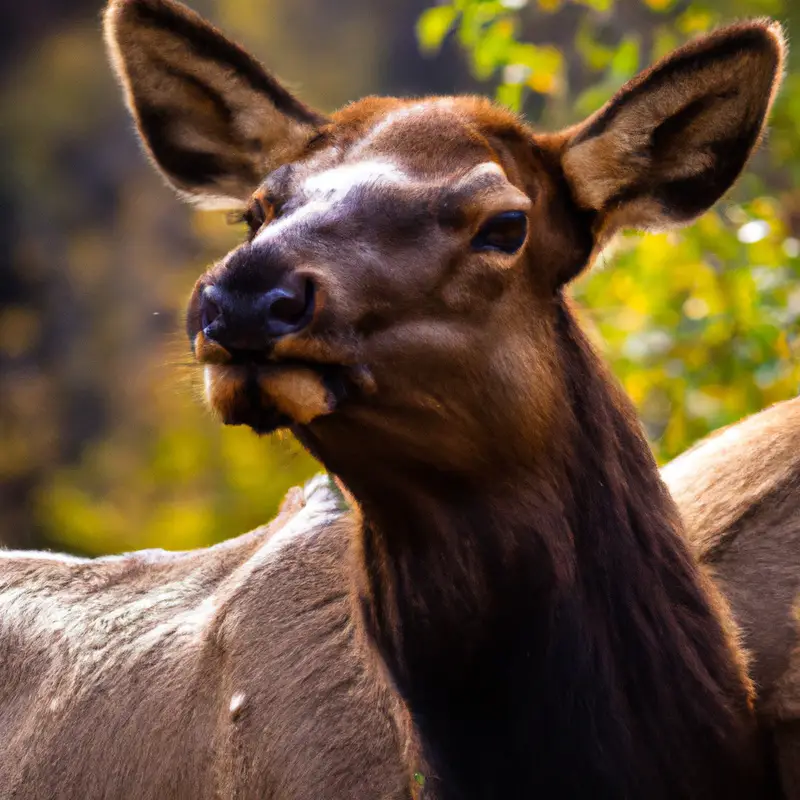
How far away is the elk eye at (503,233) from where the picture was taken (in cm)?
437

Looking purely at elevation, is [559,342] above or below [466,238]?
below

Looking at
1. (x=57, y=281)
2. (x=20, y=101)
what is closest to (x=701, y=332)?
(x=57, y=281)

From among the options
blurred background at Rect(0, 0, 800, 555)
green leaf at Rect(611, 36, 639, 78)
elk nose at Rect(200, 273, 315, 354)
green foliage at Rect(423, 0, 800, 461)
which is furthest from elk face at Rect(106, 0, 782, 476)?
green leaf at Rect(611, 36, 639, 78)

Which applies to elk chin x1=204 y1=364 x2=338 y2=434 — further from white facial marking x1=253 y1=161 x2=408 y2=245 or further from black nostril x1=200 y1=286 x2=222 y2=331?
white facial marking x1=253 y1=161 x2=408 y2=245

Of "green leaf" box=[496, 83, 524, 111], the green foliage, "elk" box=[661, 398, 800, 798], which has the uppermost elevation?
"green leaf" box=[496, 83, 524, 111]

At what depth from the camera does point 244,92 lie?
5191 millimetres

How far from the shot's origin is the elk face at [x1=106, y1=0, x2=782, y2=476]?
3.92m

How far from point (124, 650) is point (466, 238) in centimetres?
241

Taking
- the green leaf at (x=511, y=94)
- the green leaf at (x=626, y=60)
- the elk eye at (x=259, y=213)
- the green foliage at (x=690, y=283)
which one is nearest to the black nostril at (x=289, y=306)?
the elk eye at (x=259, y=213)

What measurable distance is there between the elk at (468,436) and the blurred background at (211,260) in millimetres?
508

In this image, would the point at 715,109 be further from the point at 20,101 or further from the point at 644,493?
the point at 20,101

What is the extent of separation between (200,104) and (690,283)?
434 centimetres

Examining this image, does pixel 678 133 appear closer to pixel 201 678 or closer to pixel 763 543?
pixel 763 543

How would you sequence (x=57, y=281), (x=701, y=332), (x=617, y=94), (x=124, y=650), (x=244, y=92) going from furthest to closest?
(x=57, y=281) → (x=701, y=332) → (x=124, y=650) → (x=244, y=92) → (x=617, y=94)
